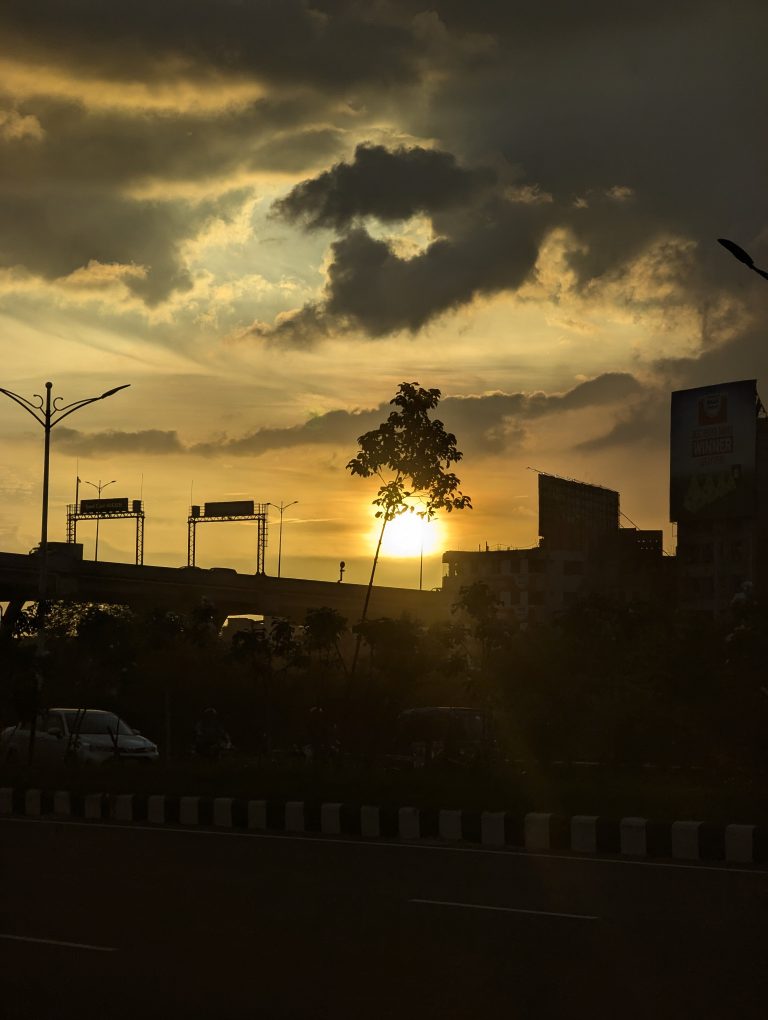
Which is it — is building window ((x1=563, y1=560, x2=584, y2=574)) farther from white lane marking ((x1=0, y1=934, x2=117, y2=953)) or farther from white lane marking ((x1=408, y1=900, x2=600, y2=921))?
white lane marking ((x1=0, y1=934, x2=117, y2=953))

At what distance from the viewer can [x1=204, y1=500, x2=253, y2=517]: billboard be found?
13688cm

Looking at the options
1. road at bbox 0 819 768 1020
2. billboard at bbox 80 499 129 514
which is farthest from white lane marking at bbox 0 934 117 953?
billboard at bbox 80 499 129 514

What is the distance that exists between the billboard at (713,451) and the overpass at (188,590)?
1964cm

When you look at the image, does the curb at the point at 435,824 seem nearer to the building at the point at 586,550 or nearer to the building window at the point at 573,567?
the building at the point at 586,550

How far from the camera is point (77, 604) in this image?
87.0 metres

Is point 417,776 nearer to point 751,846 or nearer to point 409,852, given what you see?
point 409,852

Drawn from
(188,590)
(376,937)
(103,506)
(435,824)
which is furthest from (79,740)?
(103,506)

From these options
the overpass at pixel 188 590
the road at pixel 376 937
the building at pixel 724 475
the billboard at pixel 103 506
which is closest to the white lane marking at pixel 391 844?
the road at pixel 376 937

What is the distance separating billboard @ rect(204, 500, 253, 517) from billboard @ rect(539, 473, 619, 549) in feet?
92.4

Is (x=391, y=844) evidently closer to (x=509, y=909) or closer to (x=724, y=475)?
(x=509, y=909)

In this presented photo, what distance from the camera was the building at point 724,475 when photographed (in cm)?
9294

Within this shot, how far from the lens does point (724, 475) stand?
9569 cm

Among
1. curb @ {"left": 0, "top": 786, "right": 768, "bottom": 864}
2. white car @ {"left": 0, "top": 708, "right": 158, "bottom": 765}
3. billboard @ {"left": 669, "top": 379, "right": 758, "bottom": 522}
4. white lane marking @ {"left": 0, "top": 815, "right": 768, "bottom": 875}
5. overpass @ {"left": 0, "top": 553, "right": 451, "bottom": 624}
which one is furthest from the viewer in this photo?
billboard @ {"left": 669, "top": 379, "right": 758, "bottom": 522}

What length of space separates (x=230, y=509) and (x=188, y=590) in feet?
138
